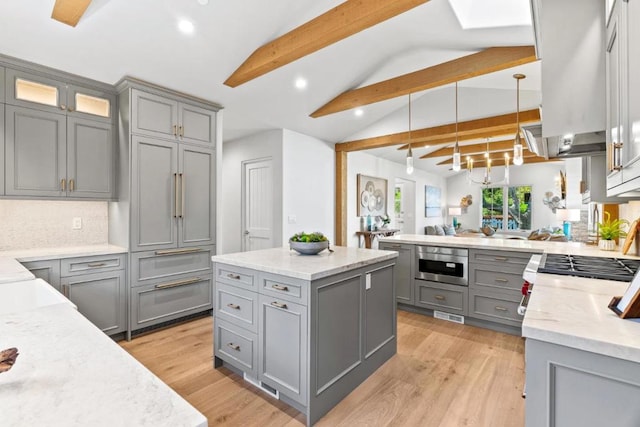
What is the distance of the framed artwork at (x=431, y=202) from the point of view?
10195 mm

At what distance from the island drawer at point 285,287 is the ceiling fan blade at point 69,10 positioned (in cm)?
227

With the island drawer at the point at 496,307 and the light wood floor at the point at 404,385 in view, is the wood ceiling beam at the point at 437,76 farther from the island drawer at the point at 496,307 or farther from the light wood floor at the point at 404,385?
the light wood floor at the point at 404,385

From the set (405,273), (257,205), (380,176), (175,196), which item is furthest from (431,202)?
(175,196)

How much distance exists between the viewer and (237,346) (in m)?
2.28

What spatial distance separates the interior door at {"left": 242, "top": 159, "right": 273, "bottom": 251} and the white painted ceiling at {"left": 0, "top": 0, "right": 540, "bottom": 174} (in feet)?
2.64

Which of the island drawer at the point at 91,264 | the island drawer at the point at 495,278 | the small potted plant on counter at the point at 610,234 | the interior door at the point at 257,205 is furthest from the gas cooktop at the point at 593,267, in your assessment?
the interior door at the point at 257,205

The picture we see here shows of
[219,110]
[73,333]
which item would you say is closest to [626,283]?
[73,333]

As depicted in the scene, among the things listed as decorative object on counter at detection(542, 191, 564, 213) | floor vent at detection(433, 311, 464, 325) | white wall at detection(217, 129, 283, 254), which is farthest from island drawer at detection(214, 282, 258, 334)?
decorative object on counter at detection(542, 191, 564, 213)

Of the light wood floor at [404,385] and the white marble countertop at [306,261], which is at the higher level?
the white marble countertop at [306,261]

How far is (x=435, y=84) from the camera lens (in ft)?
12.1

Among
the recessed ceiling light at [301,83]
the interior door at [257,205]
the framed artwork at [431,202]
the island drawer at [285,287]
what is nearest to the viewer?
the island drawer at [285,287]

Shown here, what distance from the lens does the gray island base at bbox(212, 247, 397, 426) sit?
1869mm

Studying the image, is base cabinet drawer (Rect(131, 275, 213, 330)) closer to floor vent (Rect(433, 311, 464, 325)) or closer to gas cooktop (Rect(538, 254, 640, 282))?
floor vent (Rect(433, 311, 464, 325))

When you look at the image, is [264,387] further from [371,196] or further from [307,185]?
[371,196]
